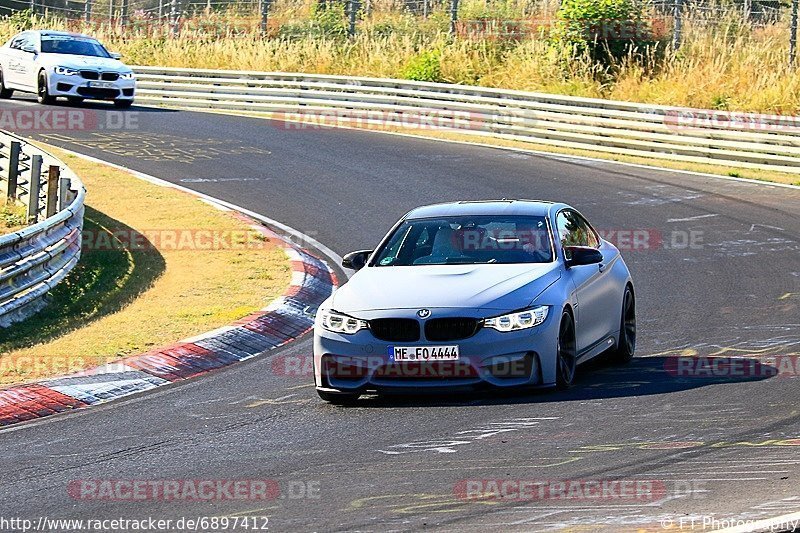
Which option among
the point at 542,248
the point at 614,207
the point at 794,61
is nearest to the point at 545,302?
the point at 542,248

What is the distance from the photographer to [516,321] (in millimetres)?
9914

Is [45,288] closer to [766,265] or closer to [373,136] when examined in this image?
[766,265]

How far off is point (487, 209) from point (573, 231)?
33.6 inches

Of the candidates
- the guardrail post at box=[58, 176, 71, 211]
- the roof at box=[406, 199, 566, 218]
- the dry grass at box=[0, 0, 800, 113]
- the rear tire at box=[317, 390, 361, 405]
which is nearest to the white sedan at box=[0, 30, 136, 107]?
the dry grass at box=[0, 0, 800, 113]

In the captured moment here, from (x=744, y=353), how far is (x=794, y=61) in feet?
66.3

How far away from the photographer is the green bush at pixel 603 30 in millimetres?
32656

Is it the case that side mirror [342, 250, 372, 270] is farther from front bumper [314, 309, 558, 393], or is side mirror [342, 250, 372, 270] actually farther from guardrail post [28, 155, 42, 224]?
guardrail post [28, 155, 42, 224]

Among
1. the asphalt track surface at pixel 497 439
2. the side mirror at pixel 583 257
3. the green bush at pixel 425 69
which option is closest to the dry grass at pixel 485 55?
the green bush at pixel 425 69

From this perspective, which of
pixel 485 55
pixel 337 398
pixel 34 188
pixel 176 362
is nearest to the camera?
pixel 337 398

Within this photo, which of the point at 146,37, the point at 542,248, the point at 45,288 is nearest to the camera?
the point at 542,248

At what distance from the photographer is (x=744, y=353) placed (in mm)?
11750

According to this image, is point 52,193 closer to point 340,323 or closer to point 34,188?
point 34,188

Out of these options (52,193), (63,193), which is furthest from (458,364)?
(52,193)

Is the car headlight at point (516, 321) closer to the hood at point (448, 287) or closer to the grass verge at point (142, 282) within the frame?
the hood at point (448, 287)
